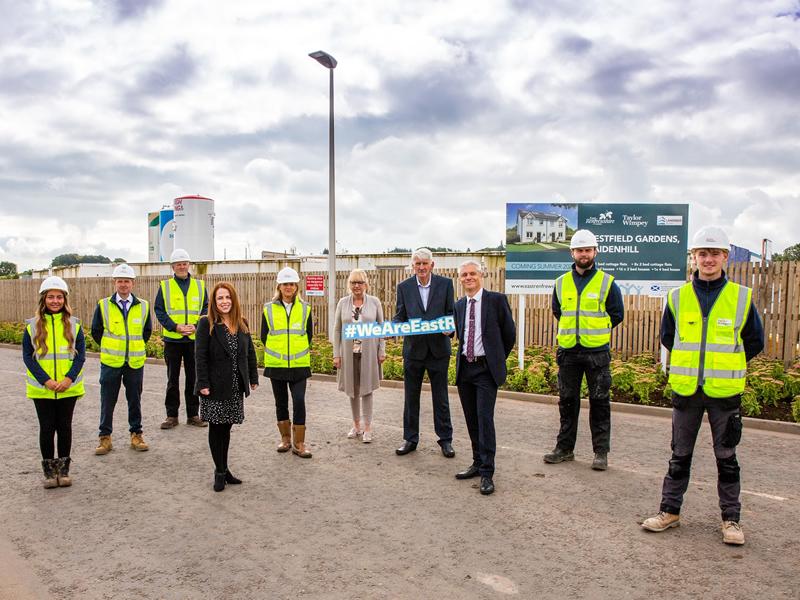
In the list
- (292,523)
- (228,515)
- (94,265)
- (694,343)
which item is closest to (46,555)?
(228,515)

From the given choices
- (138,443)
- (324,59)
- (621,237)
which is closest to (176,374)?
(138,443)

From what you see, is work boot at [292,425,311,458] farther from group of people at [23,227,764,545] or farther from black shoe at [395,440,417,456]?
black shoe at [395,440,417,456]

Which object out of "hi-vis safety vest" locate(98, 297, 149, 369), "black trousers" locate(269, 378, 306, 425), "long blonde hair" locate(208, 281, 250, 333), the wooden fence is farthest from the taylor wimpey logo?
"hi-vis safety vest" locate(98, 297, 149, 369)

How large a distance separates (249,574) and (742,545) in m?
3.33

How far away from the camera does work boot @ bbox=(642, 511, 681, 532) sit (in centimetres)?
466

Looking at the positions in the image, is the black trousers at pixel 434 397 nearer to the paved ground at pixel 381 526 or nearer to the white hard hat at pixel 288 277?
the paved ground at pixel 381 526

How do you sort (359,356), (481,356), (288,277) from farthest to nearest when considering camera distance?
(359,356)
(288,277)
(481,356)

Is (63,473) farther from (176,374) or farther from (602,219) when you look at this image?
(602,219)

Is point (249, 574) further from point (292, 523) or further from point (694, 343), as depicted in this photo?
point (694, 343)

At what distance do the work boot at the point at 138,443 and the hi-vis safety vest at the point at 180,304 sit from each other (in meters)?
1.47

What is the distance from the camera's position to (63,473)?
231 inches

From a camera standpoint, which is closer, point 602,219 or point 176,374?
point 176,374

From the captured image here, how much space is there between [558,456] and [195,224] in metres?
27.2

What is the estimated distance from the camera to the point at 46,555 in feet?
14.5
